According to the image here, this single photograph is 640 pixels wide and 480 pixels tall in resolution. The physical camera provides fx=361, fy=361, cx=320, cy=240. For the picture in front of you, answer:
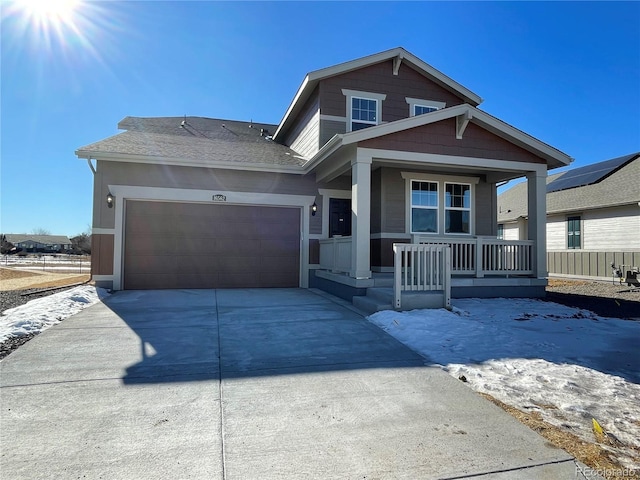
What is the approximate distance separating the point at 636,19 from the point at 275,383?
12844 mm

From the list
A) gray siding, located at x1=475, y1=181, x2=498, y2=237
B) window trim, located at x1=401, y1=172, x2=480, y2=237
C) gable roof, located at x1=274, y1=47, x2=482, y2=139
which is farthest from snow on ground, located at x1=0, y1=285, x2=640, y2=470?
gable roof, located at x1=274, y1=47, x2=482, y2=139

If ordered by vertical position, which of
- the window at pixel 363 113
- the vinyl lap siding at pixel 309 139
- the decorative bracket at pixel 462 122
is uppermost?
the window at pixel 363 113

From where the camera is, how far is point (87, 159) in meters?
9.08

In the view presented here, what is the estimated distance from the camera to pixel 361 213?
24.5 ft

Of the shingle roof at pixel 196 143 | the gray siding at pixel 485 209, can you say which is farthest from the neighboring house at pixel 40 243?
the gray siding at pixel 485 209

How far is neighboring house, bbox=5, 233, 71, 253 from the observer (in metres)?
79.3

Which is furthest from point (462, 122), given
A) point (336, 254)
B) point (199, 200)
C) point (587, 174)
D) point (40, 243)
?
point (40, 243)

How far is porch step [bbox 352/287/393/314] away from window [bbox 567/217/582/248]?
Answer: 13.2 meters

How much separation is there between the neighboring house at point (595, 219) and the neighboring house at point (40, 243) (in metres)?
89.2

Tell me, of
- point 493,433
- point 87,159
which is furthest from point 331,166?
point 493,433

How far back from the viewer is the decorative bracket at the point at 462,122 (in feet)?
26.0

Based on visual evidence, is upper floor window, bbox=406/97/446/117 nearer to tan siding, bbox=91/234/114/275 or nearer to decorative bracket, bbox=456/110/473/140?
decorative bracket, bbox=456/110/473/140

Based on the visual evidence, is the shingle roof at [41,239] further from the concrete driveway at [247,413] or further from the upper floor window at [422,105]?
the concrete driveway at [247,413]

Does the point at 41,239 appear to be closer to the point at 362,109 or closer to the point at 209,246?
the point at 209,246
